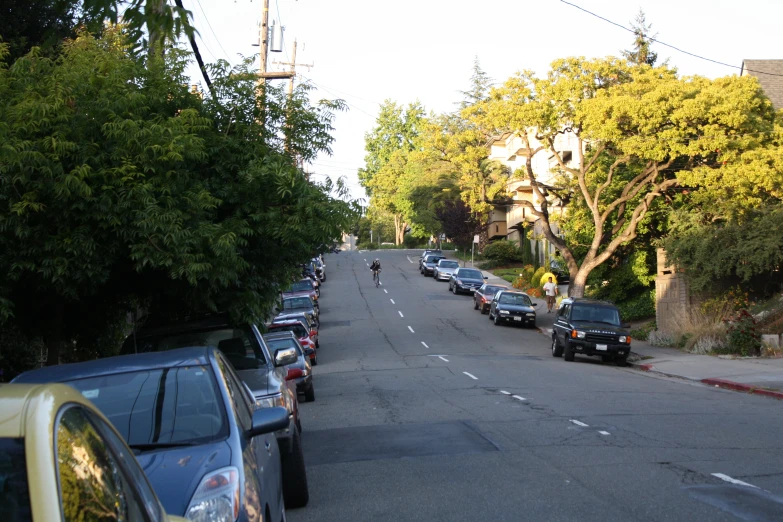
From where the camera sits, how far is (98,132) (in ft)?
34.9

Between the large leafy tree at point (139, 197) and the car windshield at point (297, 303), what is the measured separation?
20433 millimetres

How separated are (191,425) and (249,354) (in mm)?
4645

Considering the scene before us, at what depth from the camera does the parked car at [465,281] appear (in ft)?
163

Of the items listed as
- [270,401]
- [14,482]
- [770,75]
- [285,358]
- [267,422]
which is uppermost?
[770,75]

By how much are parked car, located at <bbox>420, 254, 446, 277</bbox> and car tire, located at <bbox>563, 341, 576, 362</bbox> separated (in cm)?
3552

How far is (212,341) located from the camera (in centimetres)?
1021

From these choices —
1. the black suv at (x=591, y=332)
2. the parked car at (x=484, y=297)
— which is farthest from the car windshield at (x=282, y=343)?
A: the parked car at (x=484, y=297)

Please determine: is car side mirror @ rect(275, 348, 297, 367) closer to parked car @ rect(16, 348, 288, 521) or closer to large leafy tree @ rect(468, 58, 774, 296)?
parked car @ rect(16, 348, 288, 521)

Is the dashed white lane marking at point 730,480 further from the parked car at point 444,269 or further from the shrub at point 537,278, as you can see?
the parked car at point 444,269

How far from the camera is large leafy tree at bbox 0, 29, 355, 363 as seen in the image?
33.0 ft

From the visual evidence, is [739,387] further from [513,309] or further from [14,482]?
[14,482]

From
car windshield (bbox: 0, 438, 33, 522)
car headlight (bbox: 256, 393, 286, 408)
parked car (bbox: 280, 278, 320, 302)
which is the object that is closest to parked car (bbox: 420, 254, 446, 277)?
parked car (bbox: 280, 278, 320, 302)

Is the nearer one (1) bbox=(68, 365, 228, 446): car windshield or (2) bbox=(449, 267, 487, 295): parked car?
(1) bbox=(68, 365, 228, 446): car windshield

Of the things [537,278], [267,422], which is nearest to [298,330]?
[267,422]
